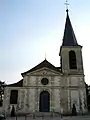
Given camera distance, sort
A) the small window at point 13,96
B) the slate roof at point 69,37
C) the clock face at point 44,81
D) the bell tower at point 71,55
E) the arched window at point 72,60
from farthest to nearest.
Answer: the slate roof at point 69,37, the arched window at point 72,60, the bell tower at point 71,55, the clock face at point 44,81, the small window at point 13,96

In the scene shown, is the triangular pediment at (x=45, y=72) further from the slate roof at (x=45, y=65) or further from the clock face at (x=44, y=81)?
the clock face at (x=44, y=81)

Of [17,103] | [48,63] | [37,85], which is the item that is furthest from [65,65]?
[17,103]

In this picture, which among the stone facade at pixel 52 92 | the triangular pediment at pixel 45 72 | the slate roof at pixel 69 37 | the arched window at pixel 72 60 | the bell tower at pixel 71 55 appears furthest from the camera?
the slate roof at pixel 69 37

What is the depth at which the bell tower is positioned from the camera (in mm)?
25658

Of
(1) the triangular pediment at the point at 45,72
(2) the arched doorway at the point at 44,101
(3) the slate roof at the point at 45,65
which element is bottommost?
(2) the arched doorway at the point at 44,101

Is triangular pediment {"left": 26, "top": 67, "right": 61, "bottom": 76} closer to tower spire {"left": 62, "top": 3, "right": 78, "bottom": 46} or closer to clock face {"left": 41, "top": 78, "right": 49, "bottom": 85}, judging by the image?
clock face {"left": 41, "top": 78, "right": 49, "bottom": 85}

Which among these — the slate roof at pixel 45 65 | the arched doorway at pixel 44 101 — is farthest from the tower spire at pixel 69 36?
the arched doorway at pixel 44 101

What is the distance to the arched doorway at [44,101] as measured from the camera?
2369 cm

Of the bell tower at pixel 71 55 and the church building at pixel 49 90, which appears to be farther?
the bell tower at pixel 71 55

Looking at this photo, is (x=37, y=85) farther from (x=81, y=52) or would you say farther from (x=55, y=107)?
(x=81, y=52)

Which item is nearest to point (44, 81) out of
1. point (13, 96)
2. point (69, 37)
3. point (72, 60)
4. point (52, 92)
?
point (52, 92)

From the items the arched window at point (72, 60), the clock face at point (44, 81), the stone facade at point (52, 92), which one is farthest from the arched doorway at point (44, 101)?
the arched window at point (72, 60)

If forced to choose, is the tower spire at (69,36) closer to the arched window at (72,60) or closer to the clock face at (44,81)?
the arched window at (72,60)

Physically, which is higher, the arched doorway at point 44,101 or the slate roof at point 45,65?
the slate roof at point 45,65
